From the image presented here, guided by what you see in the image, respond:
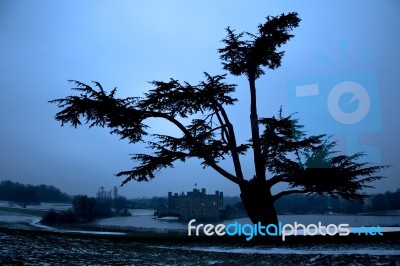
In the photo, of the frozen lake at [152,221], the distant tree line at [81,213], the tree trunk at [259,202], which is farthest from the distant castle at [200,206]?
the tree trunk at [259,202]

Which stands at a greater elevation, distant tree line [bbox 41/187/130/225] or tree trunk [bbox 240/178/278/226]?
tree trunk [bbox 240/178/278/226]

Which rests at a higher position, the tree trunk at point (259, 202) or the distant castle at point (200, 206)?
the tree trunk at point (259, 202)

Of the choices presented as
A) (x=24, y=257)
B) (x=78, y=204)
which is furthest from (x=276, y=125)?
(x=78, y=204)

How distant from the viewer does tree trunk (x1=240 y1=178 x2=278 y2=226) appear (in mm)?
9344

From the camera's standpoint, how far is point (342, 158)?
9.52 m

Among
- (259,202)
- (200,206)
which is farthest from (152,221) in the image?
(259,202)

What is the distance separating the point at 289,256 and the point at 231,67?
8.71 metres

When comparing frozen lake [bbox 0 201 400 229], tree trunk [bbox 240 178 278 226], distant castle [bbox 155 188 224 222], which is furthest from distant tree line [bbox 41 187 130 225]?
tree trunk [bbox 240 178 278 226]

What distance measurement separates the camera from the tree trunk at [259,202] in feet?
30.7

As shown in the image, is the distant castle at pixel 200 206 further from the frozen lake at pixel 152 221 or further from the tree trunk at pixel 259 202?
the tree trunk at pixel 259 202

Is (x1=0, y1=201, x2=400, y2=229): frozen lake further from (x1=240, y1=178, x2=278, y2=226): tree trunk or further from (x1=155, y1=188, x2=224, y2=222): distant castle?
(x1=240, y1=178, x2=278, y2=226): tree trunk

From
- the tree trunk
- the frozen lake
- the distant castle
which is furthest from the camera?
the distant castle

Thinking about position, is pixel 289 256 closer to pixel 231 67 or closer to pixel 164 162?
pixel 164 162

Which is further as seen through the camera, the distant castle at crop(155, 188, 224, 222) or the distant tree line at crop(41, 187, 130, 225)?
the distant castle at crop(155, 188, 224, 222)
